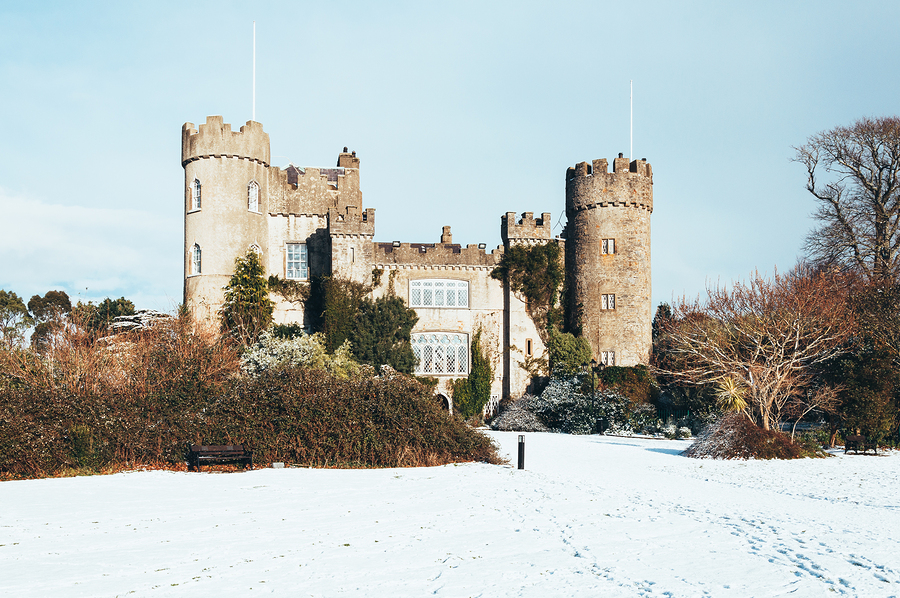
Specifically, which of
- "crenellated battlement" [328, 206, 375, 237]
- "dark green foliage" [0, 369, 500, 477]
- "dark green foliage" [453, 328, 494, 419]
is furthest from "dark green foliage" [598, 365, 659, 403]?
"dark green foliage" [0, 369, 500, 477]

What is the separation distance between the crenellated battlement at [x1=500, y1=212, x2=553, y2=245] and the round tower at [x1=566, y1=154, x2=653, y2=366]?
1624mm

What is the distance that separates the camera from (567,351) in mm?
33625

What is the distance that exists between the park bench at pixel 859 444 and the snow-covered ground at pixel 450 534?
4970 mm

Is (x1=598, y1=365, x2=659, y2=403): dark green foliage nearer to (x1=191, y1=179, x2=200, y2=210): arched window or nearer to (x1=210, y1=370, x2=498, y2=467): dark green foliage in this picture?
(x1=210, y1=370, x2=498, y2=467): dark green foliage

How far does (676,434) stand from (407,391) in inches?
571

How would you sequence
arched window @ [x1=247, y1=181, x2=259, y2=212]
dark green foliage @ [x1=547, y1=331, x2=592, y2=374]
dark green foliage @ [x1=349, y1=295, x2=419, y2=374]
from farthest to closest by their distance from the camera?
dark green foliage @ [x1=547, y1=331, x2=592, y2=374]
arched window @ [x1=247, y1=181, x2=259, y2=212]
dark green foliage @ [x1=349, y1=295, x2=419, y2=374]

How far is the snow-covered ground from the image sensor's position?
786 centimetres

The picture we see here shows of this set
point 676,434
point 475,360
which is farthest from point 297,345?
point 676,434

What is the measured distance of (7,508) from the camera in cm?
1180

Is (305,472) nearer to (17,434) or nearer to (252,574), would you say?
(17,434)

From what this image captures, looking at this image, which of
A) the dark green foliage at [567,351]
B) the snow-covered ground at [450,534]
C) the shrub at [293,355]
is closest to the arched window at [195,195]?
the shrub at [293,355]

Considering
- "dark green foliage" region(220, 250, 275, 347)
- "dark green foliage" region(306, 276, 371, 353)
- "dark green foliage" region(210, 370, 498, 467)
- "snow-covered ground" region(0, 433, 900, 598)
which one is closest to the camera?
"snow-covered ground" region(0, 433, 900, 598)

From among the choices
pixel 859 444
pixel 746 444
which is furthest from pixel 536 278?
pixel 859 444

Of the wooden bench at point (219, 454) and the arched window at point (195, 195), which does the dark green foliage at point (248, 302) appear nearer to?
the arched window at point (195, 195)
